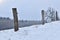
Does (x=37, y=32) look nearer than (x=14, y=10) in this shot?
Yes

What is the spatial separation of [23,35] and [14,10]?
2.24 metres

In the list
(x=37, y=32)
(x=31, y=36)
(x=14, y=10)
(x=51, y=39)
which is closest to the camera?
(x=51, y=39)

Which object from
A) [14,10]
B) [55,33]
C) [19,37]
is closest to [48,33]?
[55,33]

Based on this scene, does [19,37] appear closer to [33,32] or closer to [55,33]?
[33,32]

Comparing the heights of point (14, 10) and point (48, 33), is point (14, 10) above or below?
above

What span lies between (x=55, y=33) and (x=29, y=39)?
1.59 meters

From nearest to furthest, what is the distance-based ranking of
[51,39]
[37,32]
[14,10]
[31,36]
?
1. [51,39]
2. [31,36]
3. [37,32]
4. [14,10]

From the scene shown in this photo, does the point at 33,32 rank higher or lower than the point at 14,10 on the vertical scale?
lower

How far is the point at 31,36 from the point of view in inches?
350

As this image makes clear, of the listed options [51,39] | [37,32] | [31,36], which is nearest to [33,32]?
[37,32]

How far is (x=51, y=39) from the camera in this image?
8.32 metres

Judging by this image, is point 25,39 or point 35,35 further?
point 35,35

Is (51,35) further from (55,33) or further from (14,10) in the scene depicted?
(14,10)

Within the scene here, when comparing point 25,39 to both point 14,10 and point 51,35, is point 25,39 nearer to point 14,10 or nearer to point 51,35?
point 51,35
